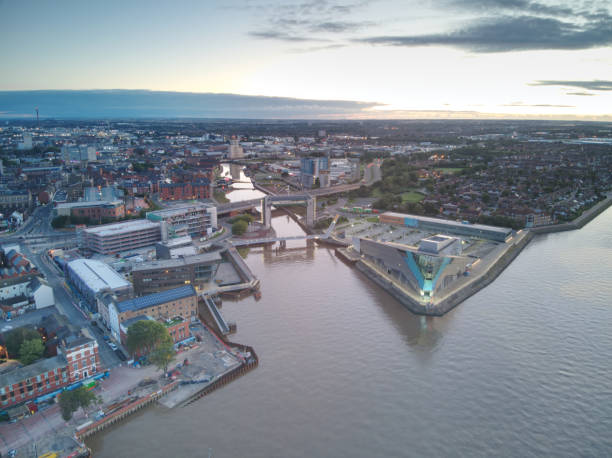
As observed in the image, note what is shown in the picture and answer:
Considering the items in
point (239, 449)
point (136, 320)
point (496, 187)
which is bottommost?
point (239, 449)

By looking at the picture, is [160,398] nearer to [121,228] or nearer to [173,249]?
[173,249]

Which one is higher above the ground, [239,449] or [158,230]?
[158,230]

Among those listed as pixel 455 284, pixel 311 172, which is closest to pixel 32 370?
pixel 455 284

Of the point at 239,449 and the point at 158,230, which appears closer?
the point at 239,449

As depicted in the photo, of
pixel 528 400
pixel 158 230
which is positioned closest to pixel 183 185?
pixel 158 230

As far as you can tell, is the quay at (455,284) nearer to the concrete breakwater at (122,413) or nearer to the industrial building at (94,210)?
the concrete breakwater at (122,413)

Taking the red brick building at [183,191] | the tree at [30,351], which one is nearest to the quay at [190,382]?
the tree at [30,351]

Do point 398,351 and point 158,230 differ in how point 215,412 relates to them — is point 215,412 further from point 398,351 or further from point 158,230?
point 158,230
